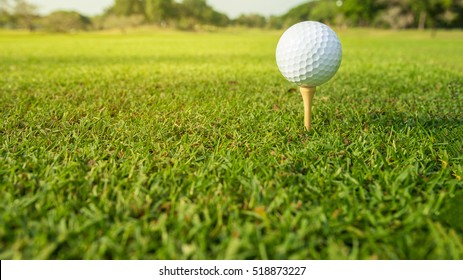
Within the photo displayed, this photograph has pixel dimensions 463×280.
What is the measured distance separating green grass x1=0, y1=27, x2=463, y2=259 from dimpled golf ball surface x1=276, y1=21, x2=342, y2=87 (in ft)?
1.36

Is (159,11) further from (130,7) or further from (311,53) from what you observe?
(311,53)

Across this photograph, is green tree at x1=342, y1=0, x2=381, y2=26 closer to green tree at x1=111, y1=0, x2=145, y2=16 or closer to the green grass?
green tree at x1=111, y1=0, x2=145, y2=16

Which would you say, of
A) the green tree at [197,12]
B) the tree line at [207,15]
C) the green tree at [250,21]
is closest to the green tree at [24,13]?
the tree line at [207,15]

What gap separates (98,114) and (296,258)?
2.41 m

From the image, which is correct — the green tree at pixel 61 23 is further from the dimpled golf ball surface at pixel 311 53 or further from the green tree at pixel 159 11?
the dimpled golf ball surface at pixel 311 53

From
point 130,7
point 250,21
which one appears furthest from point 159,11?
point 250,21

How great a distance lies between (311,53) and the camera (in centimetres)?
250

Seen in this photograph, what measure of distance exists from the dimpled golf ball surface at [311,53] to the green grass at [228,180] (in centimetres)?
41

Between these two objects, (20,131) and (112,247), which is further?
(20,131)

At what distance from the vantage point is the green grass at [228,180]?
133cm

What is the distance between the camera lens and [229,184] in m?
1.74

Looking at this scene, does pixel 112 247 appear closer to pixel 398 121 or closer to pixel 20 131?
pixel 20 131

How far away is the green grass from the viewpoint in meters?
1.33
